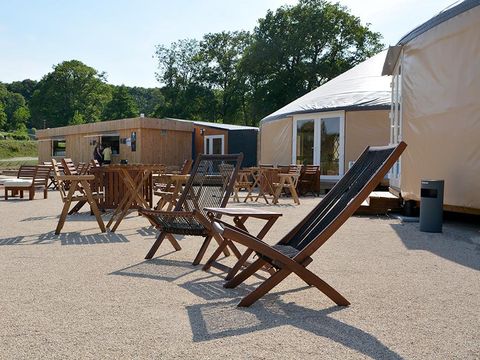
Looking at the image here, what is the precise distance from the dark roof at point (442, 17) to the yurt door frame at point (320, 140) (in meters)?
5.03

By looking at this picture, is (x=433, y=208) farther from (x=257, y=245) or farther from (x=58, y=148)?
(x=58, y=148)

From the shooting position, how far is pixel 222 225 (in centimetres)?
345

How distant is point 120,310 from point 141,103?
67.9 m

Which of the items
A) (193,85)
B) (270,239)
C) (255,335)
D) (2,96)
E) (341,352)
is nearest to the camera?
(341,352)

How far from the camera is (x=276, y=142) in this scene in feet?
46.0

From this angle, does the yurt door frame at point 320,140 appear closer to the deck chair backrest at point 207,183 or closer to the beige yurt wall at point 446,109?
the beige yurt wall at point 446,109

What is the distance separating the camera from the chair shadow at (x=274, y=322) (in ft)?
7.06

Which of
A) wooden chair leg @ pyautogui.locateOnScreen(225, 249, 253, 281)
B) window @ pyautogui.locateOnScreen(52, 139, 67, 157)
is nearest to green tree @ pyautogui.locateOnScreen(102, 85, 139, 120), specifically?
window @ pyautogui.locateOnScreen(52, 139, 67, 157)

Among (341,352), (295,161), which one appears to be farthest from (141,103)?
(341,352)

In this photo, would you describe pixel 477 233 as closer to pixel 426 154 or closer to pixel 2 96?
pixel 426 154

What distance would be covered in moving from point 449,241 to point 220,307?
3.34m

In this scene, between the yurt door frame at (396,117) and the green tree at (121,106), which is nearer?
the yurt door frame at (396,117)

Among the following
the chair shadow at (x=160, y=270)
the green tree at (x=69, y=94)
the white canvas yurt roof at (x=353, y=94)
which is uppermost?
the green tree at (x=69, y=94)

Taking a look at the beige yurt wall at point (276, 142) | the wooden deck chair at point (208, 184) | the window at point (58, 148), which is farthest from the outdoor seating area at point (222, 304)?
the window at point (58, 148)
